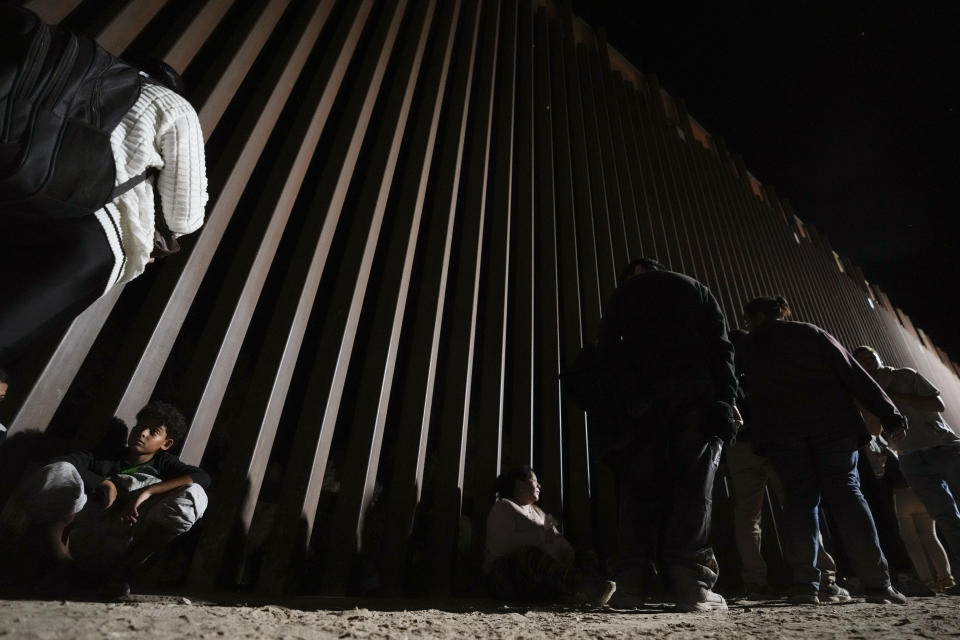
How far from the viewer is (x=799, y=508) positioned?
6.61 ft

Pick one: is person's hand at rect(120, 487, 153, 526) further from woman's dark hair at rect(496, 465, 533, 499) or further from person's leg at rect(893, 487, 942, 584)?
person's leg at rect(893, 487, 942, 584)

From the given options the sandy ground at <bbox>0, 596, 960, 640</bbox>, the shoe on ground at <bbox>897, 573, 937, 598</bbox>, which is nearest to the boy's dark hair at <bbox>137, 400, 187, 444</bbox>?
the sandy ground at <bbox>0, 596, 960, 640</bbox>

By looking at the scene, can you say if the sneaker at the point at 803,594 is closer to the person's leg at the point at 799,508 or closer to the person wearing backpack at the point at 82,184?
the person's leg at the point at 799,508

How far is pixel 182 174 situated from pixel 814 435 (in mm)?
2326

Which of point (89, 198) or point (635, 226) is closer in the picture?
point (89, 198)

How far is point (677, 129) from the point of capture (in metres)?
6.19

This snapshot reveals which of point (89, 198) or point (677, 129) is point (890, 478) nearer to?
point (89, 198)

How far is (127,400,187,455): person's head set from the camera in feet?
5.05

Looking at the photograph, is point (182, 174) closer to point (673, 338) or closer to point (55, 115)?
point (55, 115)

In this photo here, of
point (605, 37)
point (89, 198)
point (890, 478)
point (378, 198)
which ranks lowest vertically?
point (89, 198)

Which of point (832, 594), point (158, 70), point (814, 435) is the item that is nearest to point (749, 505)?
point (832, 594)

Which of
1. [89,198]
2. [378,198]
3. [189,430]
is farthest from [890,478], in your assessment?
[89,198]

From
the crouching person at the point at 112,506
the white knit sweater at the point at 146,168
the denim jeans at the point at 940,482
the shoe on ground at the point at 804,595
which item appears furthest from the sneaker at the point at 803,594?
the white knit sweater at the point at 146,168

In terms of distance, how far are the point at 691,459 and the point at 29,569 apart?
1947 mm
